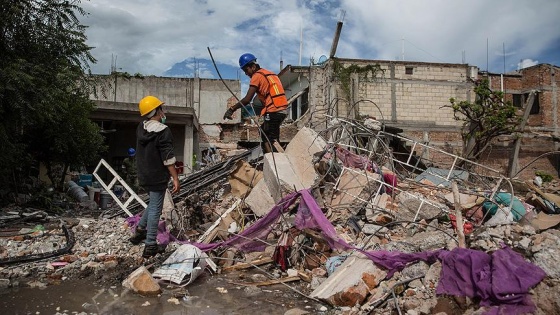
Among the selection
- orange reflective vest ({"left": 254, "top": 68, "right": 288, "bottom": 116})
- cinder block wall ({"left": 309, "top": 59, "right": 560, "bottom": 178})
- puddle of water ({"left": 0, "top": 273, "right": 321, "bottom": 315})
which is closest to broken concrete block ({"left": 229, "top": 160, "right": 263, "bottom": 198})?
orange reflective vest ({"left": 254, "top": 68, "right": 288, "bottom": 116})

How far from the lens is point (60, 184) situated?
9.43 meters

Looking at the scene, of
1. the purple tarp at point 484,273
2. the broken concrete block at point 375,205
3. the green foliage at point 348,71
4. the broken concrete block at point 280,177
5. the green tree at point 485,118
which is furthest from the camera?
the green foliage at point 348,71

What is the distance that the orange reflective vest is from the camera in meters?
5.72

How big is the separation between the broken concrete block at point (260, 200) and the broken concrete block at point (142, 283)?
213 centimetres

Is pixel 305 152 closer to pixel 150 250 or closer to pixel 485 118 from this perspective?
pixel 150 250

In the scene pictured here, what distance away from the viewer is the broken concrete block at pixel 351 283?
3160 millimetres

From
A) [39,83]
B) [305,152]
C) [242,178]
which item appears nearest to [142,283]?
[242,178]

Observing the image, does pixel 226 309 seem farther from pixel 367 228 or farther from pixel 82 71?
pixel 82 71

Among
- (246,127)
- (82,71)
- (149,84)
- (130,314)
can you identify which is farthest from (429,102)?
(130,314)

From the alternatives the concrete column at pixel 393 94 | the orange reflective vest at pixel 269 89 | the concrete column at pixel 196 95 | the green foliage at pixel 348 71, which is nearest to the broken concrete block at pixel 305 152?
the orange reflective vest at pixel 269 89

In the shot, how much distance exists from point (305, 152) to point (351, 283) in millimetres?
2855

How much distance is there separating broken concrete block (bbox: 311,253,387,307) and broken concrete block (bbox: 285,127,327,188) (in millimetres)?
2045

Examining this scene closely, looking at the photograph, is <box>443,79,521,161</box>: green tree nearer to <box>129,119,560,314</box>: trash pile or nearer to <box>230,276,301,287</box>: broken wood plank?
<box>129,119,560,314</box>: trash pile

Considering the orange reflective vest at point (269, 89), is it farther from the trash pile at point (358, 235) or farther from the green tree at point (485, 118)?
the green tree at point (485, 118)
